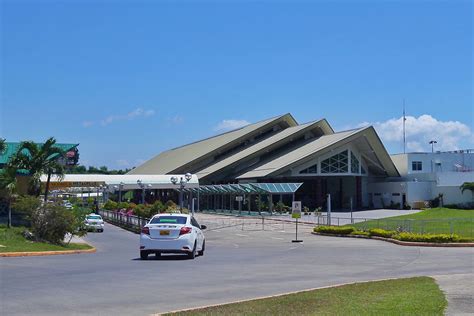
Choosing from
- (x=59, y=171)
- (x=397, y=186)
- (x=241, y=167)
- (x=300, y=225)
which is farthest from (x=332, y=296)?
(x=241, y=167)

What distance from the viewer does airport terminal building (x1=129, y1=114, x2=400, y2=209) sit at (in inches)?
2645

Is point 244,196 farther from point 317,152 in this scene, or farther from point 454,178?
point 454,178

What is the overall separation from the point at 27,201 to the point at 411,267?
47.5 ft

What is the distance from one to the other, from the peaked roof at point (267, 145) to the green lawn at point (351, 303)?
208ft

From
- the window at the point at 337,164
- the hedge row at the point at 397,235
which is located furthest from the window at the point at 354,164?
the hedge row at the point at 397,235

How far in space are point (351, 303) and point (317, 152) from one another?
56920mm

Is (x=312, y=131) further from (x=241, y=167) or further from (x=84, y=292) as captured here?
(x=84, y=292)

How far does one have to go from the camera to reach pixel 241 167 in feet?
253

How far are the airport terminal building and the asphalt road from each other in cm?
4335

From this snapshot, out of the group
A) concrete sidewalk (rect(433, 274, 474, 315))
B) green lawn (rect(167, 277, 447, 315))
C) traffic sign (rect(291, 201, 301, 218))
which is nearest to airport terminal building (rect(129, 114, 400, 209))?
traffic sign (rect(291, 201, 301, 218))

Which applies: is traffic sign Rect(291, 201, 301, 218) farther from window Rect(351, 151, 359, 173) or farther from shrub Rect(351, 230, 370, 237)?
window Rect(351, 151, 359, 173)

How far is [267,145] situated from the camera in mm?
75438

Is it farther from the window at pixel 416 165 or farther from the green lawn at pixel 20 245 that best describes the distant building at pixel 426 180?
the green lawn at pixel 20 245

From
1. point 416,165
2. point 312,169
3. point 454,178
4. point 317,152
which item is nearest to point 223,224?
point 317,152
